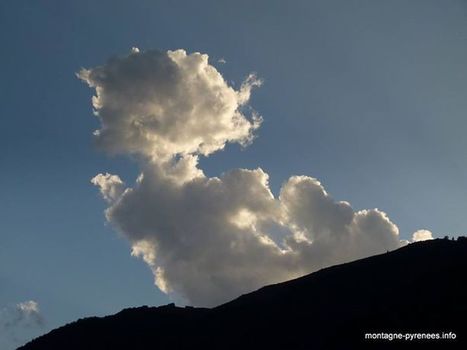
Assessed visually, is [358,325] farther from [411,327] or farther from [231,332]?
[231,332]

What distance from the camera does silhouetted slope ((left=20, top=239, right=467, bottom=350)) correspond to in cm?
9856

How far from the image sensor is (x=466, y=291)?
100500 millimetres

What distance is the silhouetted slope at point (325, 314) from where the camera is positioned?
3880 inches

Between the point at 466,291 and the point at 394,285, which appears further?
the point at 394,285

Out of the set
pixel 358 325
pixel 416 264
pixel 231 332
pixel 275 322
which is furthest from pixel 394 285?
pixel 231 332

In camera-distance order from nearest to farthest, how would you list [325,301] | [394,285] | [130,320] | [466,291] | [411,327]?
[411,327] → [466,291] → [394,285] → [325,301] → [130,320]

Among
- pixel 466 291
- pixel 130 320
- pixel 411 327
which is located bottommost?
pixel 411 327

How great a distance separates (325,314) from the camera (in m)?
120

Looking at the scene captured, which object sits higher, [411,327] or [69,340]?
[69,340]

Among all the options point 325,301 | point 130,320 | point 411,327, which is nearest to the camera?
point 411,327

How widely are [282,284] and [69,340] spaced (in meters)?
54.9

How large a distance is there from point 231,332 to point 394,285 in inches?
1462

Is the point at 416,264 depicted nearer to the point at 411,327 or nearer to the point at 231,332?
the point at 411,327

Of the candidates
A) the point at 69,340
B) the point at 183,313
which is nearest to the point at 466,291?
the point at 183,313
